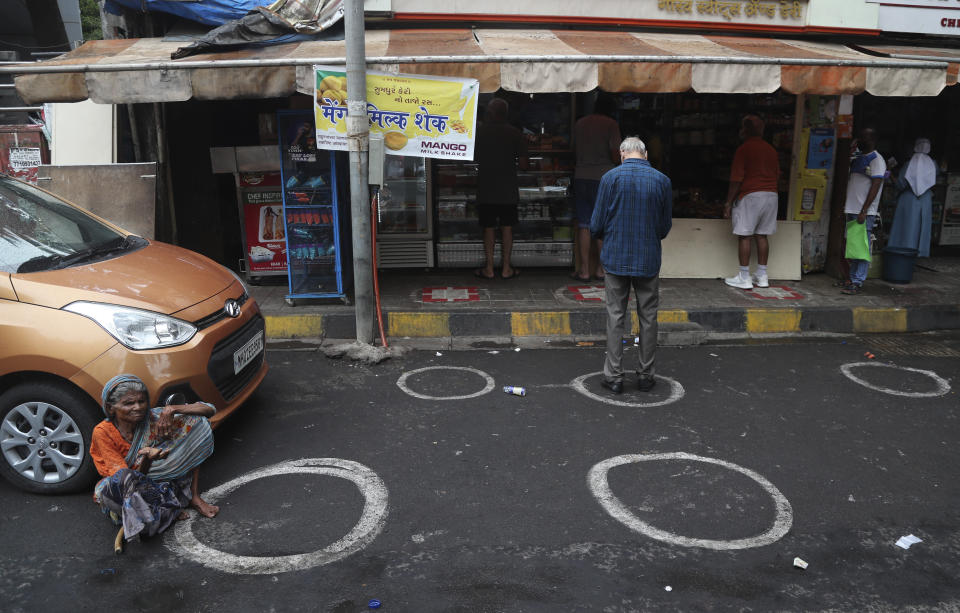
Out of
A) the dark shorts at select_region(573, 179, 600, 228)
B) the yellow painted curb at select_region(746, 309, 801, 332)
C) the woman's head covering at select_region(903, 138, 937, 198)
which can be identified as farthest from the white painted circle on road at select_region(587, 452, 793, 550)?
the woman's head covering at select_region(903, 138, 937, 198)

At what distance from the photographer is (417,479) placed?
398cm

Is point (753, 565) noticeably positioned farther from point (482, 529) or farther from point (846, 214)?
point (846, 214)

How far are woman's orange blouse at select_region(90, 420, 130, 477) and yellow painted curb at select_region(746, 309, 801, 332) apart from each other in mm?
5734

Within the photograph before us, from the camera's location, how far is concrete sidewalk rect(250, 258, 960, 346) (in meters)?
6.84

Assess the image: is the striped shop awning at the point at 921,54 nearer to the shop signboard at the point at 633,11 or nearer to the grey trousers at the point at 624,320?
the shop signboard at the point at 633,11

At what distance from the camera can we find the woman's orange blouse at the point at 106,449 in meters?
3.42

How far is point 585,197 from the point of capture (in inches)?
315

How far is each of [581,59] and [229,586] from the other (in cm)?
503

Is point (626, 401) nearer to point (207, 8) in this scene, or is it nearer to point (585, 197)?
point (585, 197)

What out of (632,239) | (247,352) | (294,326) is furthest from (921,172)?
(247,352)

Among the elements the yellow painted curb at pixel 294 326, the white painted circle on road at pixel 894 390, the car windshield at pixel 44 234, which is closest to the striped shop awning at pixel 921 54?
the white painted circle on road at pixel 894 390

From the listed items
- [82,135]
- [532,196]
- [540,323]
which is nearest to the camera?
[540,323]

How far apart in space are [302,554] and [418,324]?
12.1ft

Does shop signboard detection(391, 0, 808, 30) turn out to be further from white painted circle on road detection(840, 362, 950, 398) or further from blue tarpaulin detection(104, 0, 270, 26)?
white painted circle on road detection(840, 362, 950, 398)
